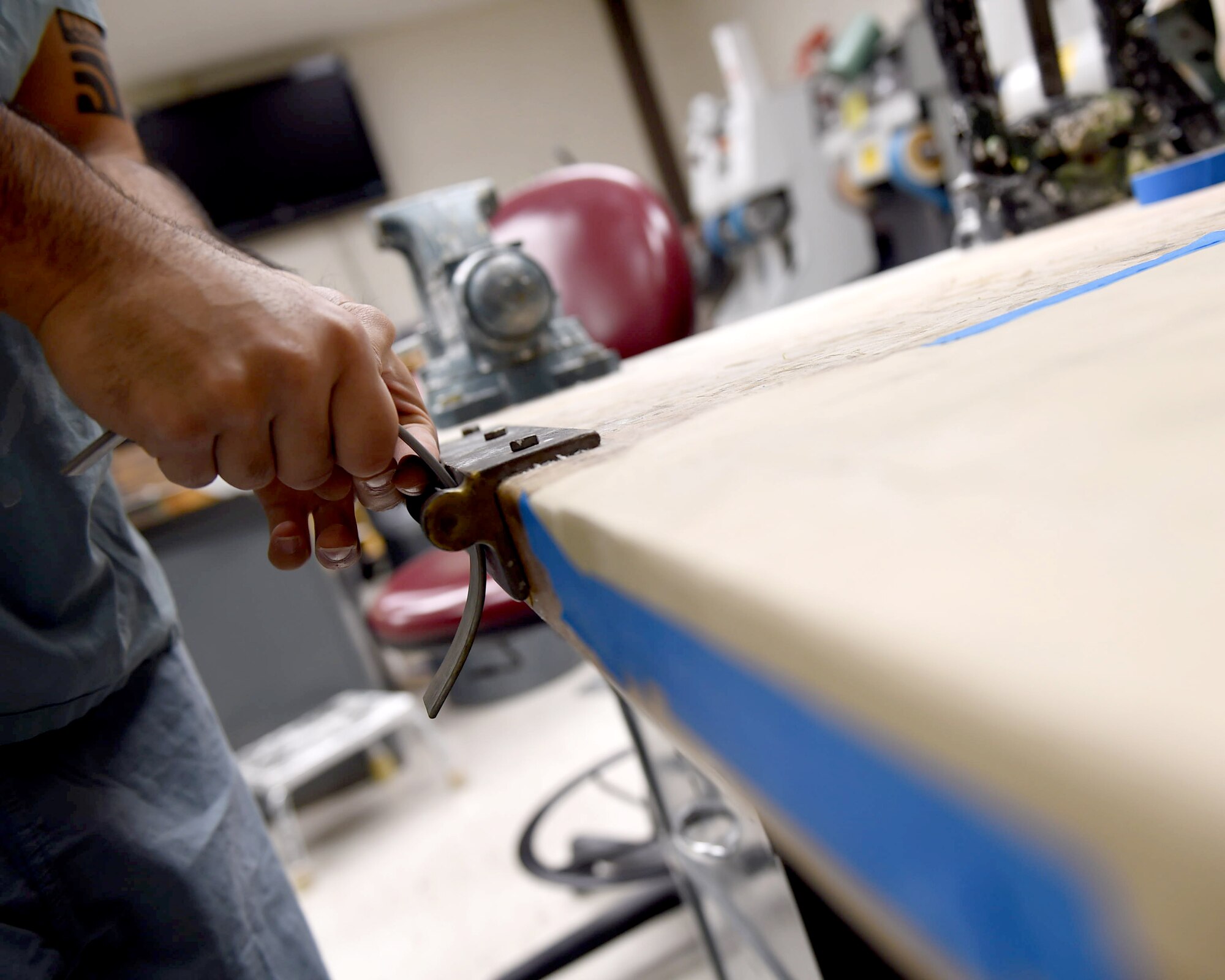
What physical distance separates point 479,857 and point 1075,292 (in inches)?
63.8

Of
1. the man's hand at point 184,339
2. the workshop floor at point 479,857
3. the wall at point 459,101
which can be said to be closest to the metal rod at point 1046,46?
the man's hand at point 184,339

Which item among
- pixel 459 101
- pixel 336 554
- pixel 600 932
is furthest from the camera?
pixel 459 101

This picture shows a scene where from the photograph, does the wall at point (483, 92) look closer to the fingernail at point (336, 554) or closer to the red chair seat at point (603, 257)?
the red chair seat at point (603, 257)

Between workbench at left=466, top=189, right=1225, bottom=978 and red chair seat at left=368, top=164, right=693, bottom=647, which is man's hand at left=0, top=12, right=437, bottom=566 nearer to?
workbench at left=466, top=189, right=1225, bottom=978

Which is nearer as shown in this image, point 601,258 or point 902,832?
point 902,832

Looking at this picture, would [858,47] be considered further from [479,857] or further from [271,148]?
[271,148]

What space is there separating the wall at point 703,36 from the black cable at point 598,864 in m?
3.84

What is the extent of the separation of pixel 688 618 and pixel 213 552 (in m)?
2.17

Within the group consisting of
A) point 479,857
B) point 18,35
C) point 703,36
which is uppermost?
point 703,36

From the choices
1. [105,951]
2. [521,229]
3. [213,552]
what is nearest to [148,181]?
[105,951]

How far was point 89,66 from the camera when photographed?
0.75 metres

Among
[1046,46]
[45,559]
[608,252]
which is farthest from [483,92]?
[45,559]

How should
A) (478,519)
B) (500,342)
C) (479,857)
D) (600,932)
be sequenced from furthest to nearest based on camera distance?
(479,857), (600,932), (500,342), (478,519)

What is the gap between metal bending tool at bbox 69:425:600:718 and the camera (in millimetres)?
344
